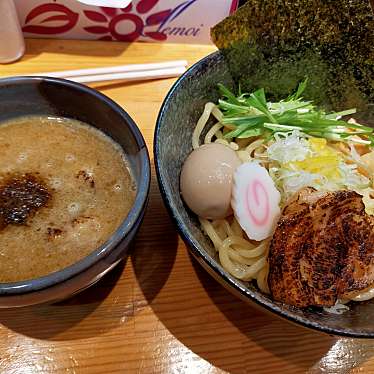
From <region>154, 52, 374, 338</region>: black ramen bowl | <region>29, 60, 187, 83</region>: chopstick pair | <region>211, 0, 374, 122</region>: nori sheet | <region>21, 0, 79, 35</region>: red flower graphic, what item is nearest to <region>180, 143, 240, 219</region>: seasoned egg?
<region>154, 52, 374, 338</region>: black ramen bowl

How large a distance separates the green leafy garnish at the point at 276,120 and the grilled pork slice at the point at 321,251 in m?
0.36

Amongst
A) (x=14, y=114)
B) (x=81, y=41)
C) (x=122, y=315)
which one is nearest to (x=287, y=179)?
(x=122, y=315)

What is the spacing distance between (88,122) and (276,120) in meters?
0.62

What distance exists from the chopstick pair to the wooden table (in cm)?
70

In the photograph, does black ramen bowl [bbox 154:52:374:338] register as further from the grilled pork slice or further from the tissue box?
the tissue box

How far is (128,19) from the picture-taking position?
6.17 feet

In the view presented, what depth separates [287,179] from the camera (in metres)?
1.40

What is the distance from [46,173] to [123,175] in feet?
0.71

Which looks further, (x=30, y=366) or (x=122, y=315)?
(x=122, y=315)

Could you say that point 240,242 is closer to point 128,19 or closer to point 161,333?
point 161,333

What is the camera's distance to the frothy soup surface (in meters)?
1.14

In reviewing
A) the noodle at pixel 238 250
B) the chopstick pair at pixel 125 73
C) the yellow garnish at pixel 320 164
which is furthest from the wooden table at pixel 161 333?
the chopstick pair at pixel 125 73

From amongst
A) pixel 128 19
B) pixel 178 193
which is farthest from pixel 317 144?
pixel 128 19

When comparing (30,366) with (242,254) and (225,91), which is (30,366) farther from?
(225,91)
